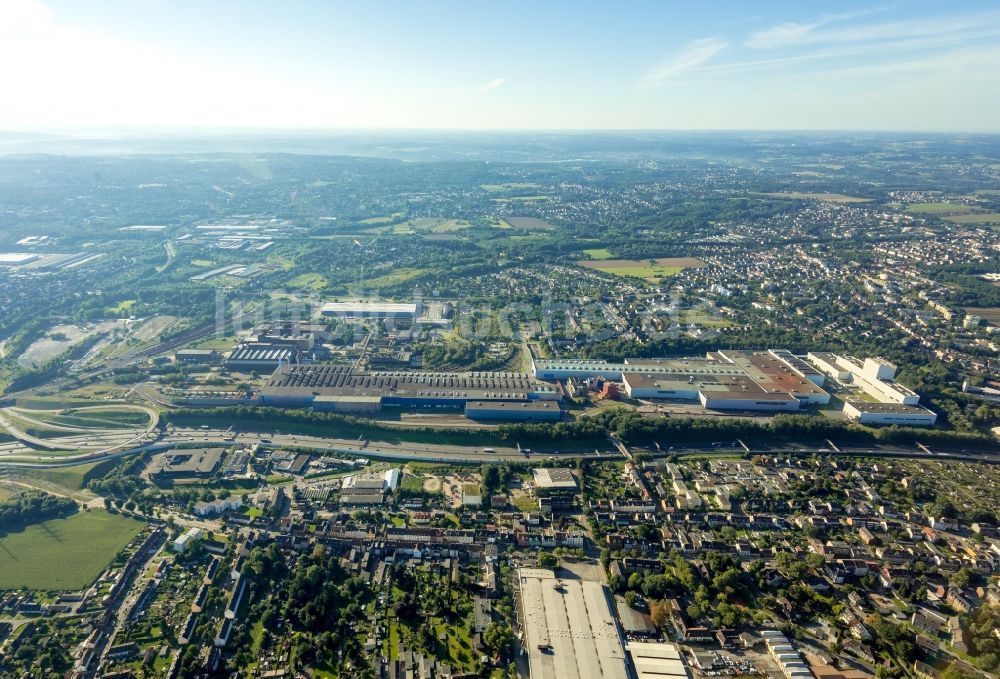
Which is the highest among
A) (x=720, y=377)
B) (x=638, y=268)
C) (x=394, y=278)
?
(x=638, y=268)

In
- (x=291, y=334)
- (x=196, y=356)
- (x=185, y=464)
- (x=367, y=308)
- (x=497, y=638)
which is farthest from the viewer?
(x=367, y=308)

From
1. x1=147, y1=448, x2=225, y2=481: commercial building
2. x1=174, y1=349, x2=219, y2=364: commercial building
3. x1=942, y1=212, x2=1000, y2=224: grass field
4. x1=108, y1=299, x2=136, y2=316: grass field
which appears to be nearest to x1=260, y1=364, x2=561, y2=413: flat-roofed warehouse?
x1=147, y1=448, x2=225, y2=481: commercial building

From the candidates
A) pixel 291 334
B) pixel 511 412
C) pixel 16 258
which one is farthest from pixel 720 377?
pixel 16 258

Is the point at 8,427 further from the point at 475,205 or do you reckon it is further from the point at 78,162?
the point at 78,162

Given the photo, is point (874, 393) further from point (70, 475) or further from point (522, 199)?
point (522, 199)

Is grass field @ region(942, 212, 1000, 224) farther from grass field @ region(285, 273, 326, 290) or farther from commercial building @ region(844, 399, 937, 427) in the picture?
grass field @ region(285, 273, 326, 290)

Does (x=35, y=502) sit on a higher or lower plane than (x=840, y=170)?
lower

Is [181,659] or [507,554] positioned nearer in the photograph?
[181,659]

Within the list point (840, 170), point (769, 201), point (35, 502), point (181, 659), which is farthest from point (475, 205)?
point (840, 170)
